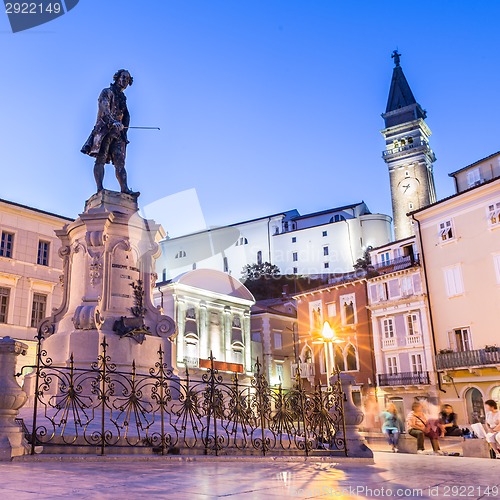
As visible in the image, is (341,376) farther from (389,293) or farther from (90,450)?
(389,293)

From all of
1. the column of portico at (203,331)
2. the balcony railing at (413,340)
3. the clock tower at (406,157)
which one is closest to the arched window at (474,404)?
the balcony railing at (413,340)

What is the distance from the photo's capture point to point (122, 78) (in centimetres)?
1619

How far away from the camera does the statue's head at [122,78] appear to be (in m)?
16.2

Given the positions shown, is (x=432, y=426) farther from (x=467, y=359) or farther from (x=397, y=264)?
(x=397, y=264)

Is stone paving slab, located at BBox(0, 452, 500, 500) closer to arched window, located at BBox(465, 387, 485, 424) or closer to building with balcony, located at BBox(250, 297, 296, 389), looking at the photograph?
arched window, located at BBox(465, 387, 485, 424)

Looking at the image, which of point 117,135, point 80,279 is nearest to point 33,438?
point 80,279

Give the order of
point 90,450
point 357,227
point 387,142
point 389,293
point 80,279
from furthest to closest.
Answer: point 387,142 → point 357,227 → point 389,293 → point 80,279 → point 90,450

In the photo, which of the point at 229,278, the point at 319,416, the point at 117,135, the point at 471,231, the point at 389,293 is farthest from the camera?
the point at 229,278

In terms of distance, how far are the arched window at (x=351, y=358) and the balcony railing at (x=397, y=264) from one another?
21.8 feet

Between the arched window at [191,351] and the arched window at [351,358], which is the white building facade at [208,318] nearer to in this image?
the arched window at [191,351]

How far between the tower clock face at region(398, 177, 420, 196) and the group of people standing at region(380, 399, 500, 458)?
74100mm

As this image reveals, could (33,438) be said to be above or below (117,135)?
below

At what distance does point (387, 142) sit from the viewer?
9612cm

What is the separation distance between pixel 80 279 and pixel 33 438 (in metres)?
6.60
